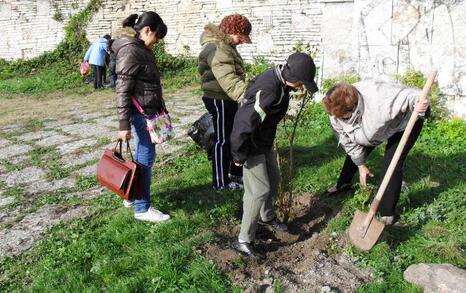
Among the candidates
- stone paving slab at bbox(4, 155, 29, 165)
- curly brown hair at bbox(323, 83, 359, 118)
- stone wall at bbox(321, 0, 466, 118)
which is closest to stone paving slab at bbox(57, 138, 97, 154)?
stone paving slab at bbox(4, 155, 29, 165)

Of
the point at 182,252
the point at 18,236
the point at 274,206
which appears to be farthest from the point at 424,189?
the point at 18,236

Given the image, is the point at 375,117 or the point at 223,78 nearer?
the point at 375,117

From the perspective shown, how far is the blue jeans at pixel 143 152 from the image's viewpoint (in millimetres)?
3748

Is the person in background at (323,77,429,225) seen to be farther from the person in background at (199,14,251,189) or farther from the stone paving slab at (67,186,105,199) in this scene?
the stone paving slab at (67,186,105,199)

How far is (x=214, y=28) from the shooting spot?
4.16 metres

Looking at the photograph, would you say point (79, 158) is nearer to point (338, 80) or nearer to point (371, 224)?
point (338, 80)

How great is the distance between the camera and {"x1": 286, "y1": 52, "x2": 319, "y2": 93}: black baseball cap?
2973mm

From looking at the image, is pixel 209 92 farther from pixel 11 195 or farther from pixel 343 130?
pixel 11 195

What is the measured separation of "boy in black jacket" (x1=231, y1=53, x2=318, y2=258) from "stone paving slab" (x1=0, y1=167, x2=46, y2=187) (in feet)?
10.3

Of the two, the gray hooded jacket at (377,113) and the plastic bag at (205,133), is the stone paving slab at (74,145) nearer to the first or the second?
the plastic bag at (205,133)

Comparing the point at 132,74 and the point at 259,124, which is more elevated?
the point at 132,74

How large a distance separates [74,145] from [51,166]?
3.06 feet

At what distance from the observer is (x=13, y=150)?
661 centimetres

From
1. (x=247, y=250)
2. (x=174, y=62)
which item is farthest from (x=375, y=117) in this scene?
(x=174, y=62)
